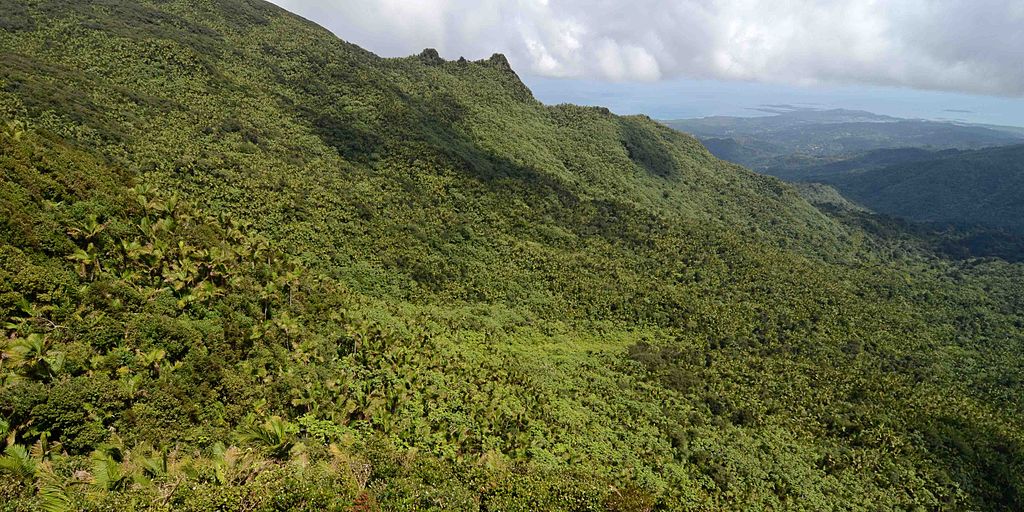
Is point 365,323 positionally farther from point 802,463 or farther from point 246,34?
point 246,34

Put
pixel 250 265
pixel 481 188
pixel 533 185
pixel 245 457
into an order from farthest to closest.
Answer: pixel 533 185
pixel 481 188
pixel 250 265
pixel 245 457

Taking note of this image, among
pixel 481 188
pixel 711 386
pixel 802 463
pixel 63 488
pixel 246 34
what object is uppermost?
pixel 246 34

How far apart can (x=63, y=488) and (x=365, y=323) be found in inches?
887

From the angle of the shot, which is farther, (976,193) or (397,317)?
(976,193)

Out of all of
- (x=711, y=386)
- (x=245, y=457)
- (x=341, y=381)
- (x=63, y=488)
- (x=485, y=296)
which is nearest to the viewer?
(x=63, y=488)

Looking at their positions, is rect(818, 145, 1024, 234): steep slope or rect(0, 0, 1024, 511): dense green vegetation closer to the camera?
rect(0, 0, 1024, 511): dense green vegetation

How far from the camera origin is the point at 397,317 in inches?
1613

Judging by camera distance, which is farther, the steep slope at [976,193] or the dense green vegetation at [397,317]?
the steep slope at [976,193]

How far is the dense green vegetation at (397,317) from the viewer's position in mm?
19188

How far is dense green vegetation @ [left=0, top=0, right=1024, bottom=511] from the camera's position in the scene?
19188 mm

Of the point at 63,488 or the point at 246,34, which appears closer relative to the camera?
the point at 63,488

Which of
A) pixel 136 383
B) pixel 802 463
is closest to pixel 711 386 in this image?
pixel 802 463

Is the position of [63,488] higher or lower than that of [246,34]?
lower

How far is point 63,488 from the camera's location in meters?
13.6
